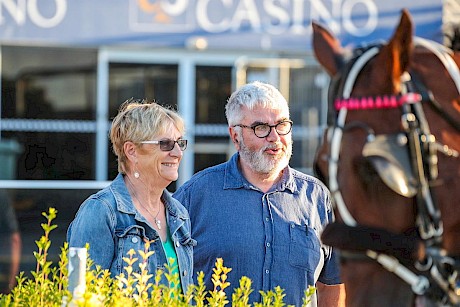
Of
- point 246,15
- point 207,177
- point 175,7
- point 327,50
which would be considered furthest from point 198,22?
point 327,50

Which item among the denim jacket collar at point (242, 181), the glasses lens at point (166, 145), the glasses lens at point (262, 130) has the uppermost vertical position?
the glasses lens at point (262, 130)

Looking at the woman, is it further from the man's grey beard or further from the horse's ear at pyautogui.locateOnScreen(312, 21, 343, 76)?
the horse's ear at pyautogui.locateOnScreen(312, 21, 343, 76)

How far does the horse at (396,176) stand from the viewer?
251 cm

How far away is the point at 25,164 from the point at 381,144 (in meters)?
6.34

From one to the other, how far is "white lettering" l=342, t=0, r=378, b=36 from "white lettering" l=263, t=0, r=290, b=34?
1.86 feet

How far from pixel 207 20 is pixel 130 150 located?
490 centimetres

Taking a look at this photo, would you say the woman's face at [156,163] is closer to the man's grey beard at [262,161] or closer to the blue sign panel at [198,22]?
the man's grey beard at [262,161]

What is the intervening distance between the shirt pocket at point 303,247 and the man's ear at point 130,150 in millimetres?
758

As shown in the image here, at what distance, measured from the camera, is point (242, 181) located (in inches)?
162

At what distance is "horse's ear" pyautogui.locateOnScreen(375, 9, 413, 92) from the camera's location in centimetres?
247

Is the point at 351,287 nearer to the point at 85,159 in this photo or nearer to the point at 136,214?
the point at 136,214

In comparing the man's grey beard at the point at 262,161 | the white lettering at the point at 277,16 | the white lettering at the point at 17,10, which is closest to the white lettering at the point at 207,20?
the white lettering at the point at 277,16

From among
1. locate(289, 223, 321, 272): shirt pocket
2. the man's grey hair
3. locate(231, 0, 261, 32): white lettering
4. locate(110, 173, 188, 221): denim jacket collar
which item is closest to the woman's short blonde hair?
locate(110, 173, 188, 221): denim jacket collar

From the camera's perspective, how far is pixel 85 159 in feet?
28.5
